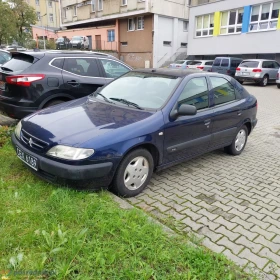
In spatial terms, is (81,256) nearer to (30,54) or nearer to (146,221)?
(146,221)

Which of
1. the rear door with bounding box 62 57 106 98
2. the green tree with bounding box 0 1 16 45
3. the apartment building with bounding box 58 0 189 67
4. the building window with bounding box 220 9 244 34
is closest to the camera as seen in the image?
the rear door with bounding box 62 57 106 98

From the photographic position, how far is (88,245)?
239cm

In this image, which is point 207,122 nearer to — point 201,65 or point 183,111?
point 183,111

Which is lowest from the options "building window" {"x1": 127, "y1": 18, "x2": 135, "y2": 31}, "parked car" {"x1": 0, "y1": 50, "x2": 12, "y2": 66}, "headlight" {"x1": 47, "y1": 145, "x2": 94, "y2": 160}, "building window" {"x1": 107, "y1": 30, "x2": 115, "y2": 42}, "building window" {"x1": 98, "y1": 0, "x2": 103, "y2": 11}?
"headlight" {"x1": 47, "y1": 145, "x2": 94, "y2": 160}

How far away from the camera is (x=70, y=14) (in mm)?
38969

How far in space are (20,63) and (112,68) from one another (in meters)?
2.04

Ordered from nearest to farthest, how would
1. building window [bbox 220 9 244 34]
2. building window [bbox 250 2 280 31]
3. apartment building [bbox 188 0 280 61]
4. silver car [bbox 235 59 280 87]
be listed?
silver car [bbox 235 59 280 87] < building window [bbox 250 2 280 31] < apartment building [bbox 188 0 280 61] < building window [bbox 220 9 244 34]

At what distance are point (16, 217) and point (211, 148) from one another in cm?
318

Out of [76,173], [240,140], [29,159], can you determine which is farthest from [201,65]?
[76,173]

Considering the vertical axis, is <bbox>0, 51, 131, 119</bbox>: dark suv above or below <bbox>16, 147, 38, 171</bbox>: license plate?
above

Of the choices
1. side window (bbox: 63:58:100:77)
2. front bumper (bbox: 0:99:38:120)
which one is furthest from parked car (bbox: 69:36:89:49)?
front bumper (bbox: 0:99:38:120)

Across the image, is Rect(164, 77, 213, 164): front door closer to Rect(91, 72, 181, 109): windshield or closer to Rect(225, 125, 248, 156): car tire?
Rect(91, 72, 181, 109): windshield

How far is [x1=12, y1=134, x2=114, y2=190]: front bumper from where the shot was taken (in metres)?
2.94

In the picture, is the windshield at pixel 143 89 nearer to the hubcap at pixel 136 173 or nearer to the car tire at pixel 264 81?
the hubcap at pixel 136 173
